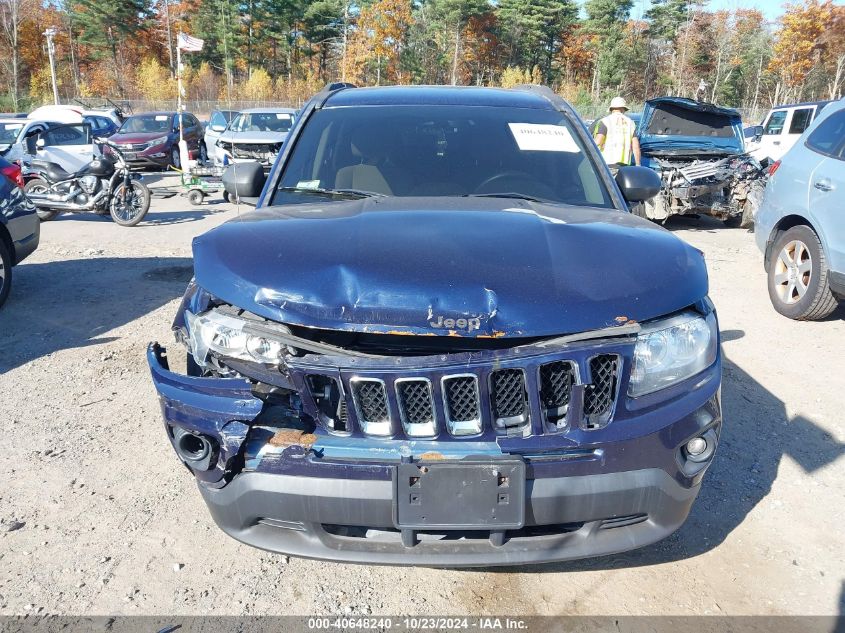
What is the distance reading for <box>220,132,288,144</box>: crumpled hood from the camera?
49.5 ft

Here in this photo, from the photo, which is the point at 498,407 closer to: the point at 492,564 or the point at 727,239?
the point at 492,564

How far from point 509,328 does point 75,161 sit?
12.4m

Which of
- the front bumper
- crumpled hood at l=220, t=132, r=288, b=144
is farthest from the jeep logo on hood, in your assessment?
crumpled hood at l=220, t=132, r=288, b=144

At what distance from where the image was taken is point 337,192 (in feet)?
9.96

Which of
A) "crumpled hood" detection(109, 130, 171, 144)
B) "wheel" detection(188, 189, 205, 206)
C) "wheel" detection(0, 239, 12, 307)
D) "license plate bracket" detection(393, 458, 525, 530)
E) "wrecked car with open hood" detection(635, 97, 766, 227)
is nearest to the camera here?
"license plate bracket" detection(393, 458, 525, 530)

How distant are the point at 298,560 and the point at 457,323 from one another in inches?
53.6

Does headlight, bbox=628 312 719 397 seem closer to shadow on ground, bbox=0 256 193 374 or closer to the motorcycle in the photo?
shadow on ground, bbox=0 256 193 374

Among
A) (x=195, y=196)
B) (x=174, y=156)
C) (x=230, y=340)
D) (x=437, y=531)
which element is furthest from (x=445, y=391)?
(x=174, y=156)

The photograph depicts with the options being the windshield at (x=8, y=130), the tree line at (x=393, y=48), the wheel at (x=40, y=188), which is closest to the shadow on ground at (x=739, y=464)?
the wheel at (x=40, y=188)

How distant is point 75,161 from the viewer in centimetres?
1193

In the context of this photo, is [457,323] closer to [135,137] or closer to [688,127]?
[688,127]

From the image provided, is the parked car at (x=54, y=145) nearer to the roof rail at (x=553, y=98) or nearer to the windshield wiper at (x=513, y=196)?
the roof rail at (x=553, y=98)

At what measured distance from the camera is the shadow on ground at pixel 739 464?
8.80 feet

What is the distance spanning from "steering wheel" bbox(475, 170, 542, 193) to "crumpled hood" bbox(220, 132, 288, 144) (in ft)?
41.3
